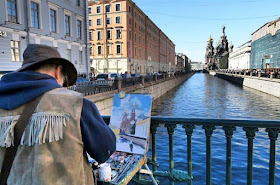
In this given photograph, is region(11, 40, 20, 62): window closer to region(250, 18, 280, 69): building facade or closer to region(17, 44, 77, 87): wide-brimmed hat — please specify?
region(17, 44, 77, 87): wide-brimmed hat

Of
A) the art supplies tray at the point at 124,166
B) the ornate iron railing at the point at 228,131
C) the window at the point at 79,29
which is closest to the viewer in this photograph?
the art supplies tray at the point at 124,166

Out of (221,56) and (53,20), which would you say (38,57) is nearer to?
(53,20)

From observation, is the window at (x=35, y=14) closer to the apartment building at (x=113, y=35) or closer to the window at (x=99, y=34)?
the apartment building at (x=113, y=35)

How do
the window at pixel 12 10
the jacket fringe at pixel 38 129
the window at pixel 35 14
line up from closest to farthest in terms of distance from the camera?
the jacket fringe at pixel 38 129, the window at pixel 12 10, the window at pixel 35 14

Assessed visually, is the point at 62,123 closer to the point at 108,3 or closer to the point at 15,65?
the point at 15,65

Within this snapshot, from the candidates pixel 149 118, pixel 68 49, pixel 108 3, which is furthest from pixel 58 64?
pixel 108 3

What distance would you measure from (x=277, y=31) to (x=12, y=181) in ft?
177

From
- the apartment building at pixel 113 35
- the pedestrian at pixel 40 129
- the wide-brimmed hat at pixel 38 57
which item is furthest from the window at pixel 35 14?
the apartment building at pixel 113 35

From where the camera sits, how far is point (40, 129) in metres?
1.37

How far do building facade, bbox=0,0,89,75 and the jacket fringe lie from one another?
16.0m

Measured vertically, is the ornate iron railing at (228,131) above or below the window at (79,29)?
below

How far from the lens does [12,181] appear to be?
1.46m

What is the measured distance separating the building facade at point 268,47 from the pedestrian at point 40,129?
170ft

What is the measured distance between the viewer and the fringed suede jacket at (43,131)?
4.53ft
